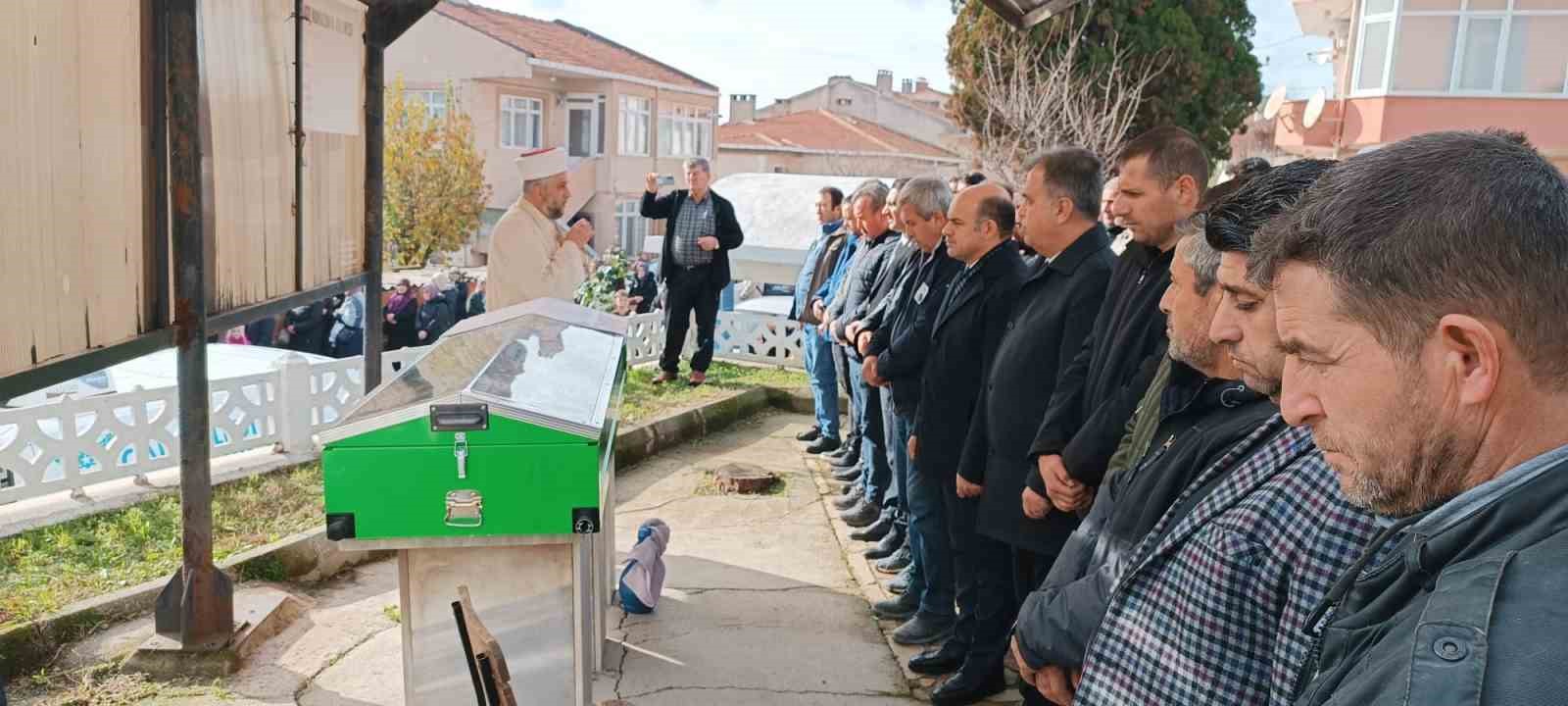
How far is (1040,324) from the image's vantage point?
3910 millimetres

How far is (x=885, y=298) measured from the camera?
6.14m

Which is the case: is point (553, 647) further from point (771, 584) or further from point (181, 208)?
point (771, 584)

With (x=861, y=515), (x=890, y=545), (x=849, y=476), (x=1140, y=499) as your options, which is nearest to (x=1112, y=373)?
(x=1140, y=499)

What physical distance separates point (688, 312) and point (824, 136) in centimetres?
3389

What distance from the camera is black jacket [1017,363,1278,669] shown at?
2.23m

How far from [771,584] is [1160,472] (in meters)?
3.57

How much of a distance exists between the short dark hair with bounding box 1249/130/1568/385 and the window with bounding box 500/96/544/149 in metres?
33.1

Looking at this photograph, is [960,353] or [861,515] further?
[861,515]

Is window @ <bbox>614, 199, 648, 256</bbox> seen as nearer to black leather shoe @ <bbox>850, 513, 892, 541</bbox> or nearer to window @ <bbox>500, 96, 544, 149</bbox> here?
window @ <bbox>500, 96, 544, 149</bbox>

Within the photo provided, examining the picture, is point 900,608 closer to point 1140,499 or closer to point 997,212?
point 997,212

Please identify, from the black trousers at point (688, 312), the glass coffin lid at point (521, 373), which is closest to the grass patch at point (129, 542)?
the glass coffin lid at point (521, 373)

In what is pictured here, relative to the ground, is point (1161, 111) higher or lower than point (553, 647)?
higher

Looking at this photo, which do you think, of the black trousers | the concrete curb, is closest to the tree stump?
the concrete curb

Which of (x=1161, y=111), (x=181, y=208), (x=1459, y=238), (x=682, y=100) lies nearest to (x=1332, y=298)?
(x=1459, y=238)
